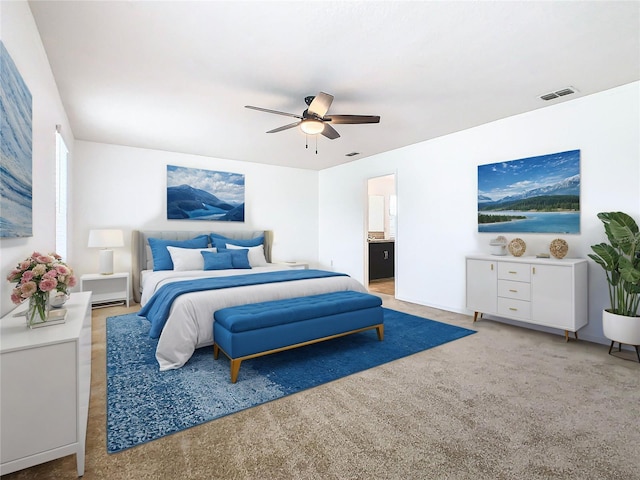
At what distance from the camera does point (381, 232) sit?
8.32 metres

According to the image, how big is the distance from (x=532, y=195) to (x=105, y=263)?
5752 millimetres

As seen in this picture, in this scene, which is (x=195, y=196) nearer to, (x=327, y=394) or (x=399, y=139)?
(x=399, y=139)

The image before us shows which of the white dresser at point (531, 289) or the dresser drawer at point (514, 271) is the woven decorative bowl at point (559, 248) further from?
the dresser drawer at point (514, 271)

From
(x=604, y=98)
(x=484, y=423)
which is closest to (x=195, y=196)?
(x=484, y=423)

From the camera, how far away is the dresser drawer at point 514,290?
3.59m

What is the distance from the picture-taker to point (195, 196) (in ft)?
19.1

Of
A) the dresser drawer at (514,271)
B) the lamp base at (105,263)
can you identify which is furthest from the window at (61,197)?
the dresser drawer at (514,271)

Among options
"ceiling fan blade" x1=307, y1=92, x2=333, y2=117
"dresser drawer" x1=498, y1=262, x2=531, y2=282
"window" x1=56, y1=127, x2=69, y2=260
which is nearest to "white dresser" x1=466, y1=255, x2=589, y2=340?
"dresser drawer" x1=498, y1=262, x2=531, y2=282

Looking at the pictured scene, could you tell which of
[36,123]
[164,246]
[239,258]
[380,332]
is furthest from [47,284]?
[164,246]

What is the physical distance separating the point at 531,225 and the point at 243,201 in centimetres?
469

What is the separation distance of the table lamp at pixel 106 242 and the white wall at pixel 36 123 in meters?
1.63

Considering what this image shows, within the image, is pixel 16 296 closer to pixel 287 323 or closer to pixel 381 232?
pixel 287 323

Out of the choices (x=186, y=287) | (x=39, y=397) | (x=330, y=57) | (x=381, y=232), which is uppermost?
(x=330, y=57)

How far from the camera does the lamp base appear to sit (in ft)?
15.6
